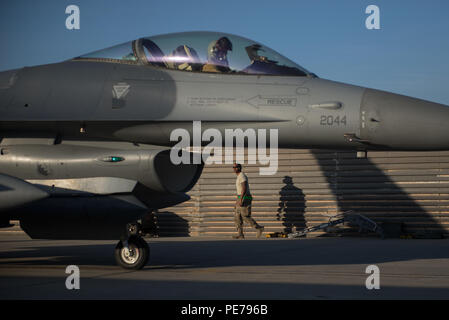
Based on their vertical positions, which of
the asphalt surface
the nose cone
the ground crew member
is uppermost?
the ground crew member

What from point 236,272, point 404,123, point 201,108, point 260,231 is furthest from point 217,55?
point 260,231

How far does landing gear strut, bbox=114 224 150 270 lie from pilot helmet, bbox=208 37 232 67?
2431mm

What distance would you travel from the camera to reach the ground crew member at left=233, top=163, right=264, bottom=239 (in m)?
15.9

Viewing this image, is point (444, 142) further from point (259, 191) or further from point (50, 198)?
point (259, 191)

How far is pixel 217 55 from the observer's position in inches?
317

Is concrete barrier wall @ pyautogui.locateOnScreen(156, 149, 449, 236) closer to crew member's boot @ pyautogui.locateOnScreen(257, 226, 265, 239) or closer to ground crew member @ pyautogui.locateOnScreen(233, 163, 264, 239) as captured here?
crew member's boot @ pyautogui.locateOnScreen(257, 226, 265, 239)

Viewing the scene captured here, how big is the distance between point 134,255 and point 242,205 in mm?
7837

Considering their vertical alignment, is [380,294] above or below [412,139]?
below

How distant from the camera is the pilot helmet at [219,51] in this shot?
8.04 meters

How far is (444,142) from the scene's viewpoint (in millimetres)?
7312

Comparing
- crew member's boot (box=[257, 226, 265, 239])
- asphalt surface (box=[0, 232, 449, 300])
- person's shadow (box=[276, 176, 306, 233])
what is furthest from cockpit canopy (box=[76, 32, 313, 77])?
person's shadow (box=[276, 176, 306, 233])

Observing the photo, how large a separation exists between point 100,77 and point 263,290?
11.4 feet
